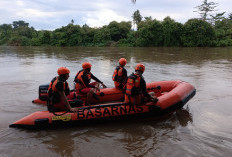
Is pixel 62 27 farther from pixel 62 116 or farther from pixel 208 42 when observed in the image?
pixel 62 116

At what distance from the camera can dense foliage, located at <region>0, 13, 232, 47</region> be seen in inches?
1142

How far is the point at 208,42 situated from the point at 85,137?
29.4m

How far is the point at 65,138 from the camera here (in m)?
3.31

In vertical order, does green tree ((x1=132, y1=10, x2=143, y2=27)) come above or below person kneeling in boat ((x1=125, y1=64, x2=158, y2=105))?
above

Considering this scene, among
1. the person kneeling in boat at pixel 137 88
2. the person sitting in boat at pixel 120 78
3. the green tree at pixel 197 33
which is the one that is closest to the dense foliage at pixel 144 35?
the green tree at pixel 197 33

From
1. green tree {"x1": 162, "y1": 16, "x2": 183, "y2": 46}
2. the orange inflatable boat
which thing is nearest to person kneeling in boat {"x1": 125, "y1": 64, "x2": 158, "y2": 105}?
the orange inflatable boat

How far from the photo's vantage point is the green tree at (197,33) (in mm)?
28688

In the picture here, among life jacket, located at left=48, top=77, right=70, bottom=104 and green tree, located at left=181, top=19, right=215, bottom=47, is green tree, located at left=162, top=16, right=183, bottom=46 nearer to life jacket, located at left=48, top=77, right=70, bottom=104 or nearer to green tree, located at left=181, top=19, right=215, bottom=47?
green tree, located at left=181, top=19, right=215, bottom=47

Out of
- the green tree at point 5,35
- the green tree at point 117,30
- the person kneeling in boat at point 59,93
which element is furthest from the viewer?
the green tree at point 5,35

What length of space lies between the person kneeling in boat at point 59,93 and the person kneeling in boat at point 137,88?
1076 millimetres

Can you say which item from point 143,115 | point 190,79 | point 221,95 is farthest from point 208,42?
point 143,115

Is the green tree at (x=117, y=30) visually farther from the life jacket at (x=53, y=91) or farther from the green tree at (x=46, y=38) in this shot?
the life jacket at (x=53, y=91)

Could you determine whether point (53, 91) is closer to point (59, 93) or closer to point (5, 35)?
point (59, 93)

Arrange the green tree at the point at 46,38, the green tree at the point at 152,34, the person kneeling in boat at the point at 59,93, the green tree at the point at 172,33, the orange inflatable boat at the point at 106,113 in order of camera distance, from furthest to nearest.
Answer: the green tree at the point at 46,38
the green tree at the point at 152,34
the green tree at the point at 172,33
the orange inflatable boat at the point at 106,113
the person kneeling in boat at the point at 59,93
